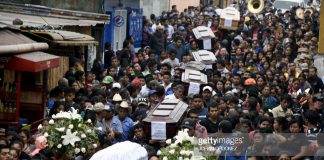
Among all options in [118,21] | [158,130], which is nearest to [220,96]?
[158,130]

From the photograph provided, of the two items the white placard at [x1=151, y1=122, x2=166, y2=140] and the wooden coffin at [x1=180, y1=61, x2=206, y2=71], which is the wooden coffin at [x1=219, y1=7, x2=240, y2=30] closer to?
the wooden coffin at [x1=180, y1=61, x2=206, y2=71]

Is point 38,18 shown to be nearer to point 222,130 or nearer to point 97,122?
point 97,122

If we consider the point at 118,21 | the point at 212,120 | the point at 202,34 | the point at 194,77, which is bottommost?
the point at 212,120

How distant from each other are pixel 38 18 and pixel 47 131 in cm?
1046

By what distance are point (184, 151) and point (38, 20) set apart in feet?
37.2

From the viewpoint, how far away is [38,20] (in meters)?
22.9

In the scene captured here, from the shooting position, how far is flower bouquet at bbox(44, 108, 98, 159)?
13.2 meters

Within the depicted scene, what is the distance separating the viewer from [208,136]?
14.1m

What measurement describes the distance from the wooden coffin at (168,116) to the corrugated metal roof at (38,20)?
4926mm

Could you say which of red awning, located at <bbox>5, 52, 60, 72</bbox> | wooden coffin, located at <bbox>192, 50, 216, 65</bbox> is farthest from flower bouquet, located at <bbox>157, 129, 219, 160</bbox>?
wooden coffin, located at <bbox>192, 50, 216, 65</bbox>

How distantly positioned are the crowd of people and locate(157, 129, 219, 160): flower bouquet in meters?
0.36


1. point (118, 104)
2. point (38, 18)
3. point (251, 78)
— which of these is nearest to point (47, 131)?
point (118, 104)

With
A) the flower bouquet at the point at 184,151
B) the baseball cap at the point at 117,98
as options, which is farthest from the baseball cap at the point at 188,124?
the baseball cap at the point at 117,98

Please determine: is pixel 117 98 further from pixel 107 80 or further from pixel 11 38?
pixel 107 80
